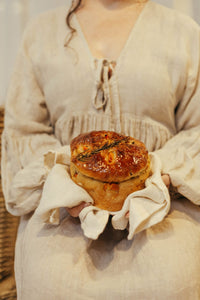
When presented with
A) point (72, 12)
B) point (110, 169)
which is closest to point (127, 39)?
point (72, 12)

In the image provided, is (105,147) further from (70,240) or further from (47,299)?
(47,299)

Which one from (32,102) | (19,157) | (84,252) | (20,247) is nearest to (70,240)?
(84,252)

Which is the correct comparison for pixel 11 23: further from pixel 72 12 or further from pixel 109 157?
pixel 109 157

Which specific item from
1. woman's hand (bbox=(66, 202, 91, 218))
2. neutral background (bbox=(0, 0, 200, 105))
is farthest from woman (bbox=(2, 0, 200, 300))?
neutral background (bbox=(0, 0, 200, 105))

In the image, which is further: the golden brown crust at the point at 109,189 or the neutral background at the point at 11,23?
the neutral background at the point at 11,23

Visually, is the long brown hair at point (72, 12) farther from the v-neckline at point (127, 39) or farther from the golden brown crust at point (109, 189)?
the golden brown crust at point (109, 189)

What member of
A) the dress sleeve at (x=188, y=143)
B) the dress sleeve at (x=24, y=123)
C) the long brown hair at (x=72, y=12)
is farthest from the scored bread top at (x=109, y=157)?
the long brown hair at (x=72, y=12)

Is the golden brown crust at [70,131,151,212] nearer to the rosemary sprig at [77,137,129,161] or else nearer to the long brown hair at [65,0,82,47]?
the rosemary sprig at [77,137,129,161]
